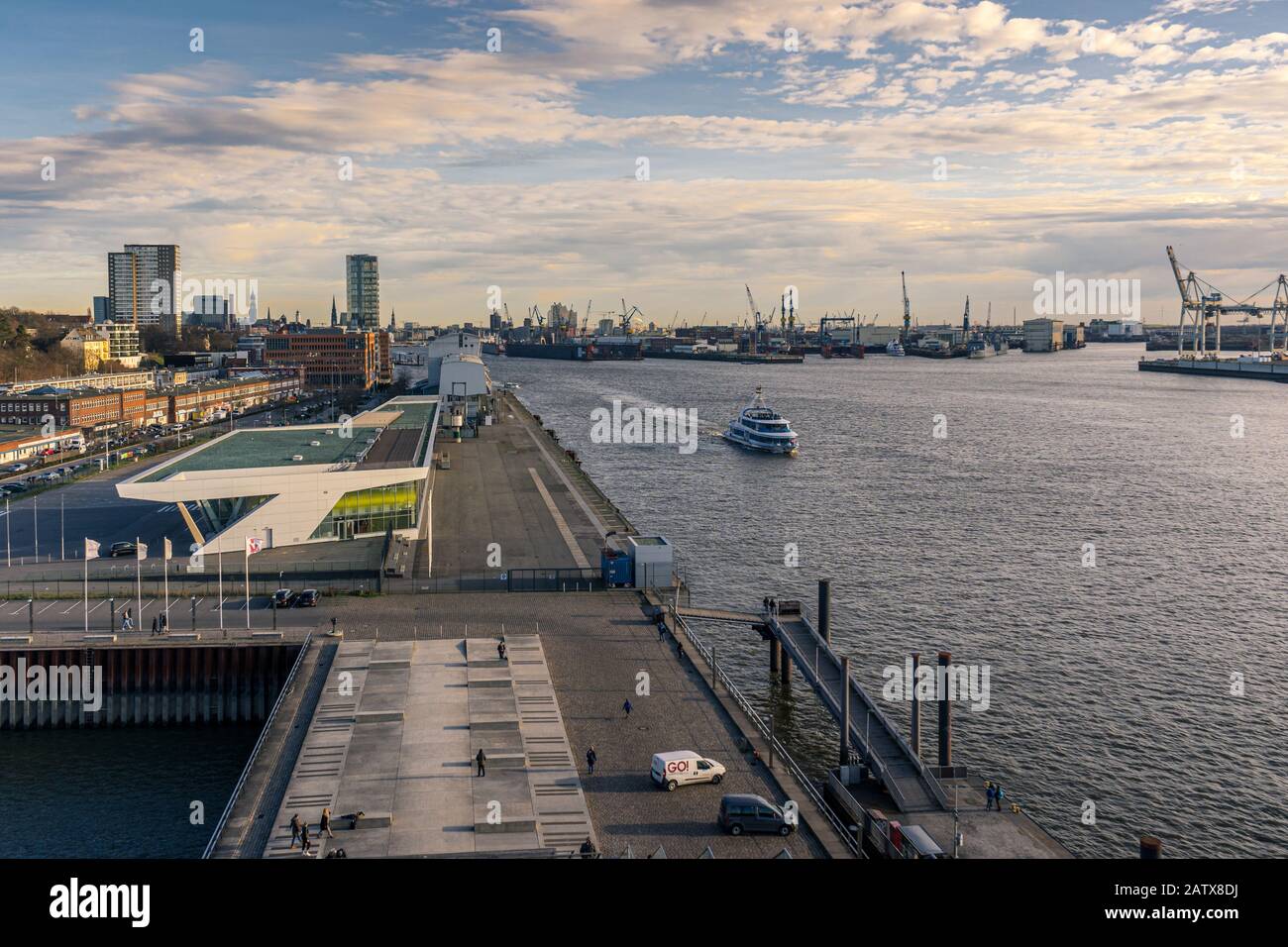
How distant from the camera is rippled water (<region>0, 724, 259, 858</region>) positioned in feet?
73.4

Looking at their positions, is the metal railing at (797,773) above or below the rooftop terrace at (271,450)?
below

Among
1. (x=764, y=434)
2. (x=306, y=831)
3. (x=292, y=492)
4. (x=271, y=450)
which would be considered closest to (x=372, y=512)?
(x=292, y=492)

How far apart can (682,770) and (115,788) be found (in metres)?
14.5

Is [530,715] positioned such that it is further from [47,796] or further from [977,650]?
[977,650]

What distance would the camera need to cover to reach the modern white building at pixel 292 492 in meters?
41.3

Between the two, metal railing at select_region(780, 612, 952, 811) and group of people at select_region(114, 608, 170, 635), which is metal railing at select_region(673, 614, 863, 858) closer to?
metal railing at select_region(780, 612, 952, 811)

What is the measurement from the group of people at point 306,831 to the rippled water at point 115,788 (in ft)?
17.6

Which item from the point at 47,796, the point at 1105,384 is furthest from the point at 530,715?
the point at 1105,384

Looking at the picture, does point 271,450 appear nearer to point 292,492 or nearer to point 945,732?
point 292,492

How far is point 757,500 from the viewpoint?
62500mm

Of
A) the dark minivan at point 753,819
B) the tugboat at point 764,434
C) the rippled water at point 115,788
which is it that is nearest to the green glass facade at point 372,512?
the rippled water at point 115,788

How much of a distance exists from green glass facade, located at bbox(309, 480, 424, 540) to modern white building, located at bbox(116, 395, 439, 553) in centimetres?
4

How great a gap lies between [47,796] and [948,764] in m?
21.1

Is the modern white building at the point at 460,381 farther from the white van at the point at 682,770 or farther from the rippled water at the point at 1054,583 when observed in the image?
the white van at the point at 682,770
